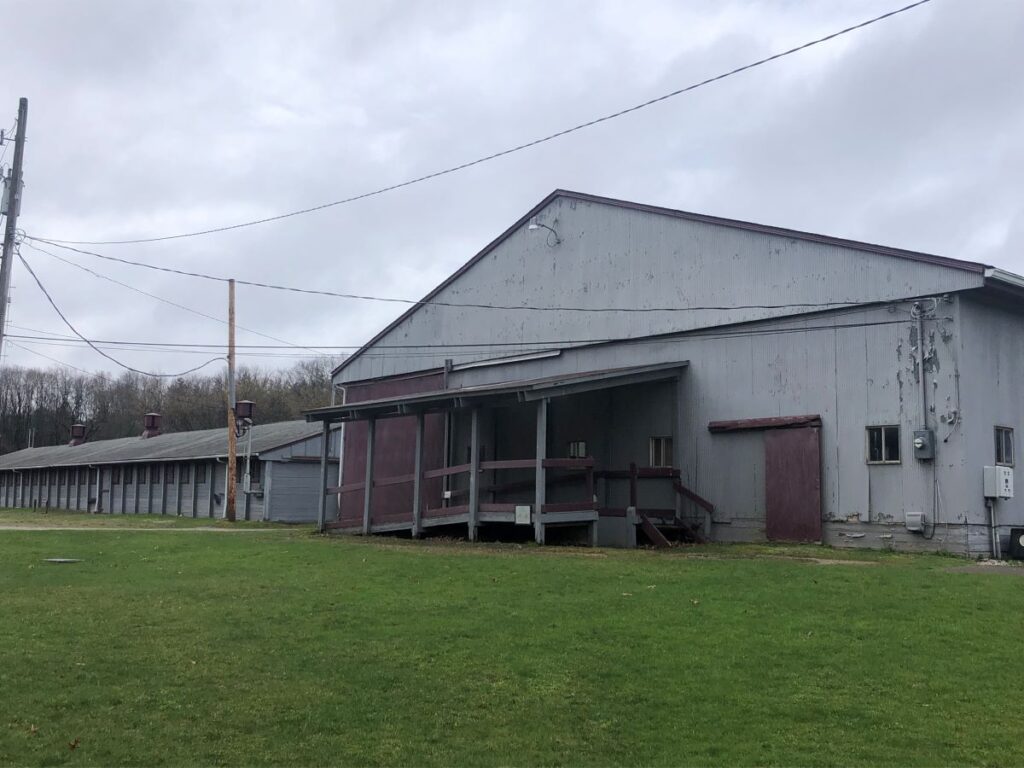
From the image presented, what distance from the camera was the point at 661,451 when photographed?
21562 millimetres

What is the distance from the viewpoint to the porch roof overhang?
61.8 feet

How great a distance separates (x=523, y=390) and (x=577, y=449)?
5.15 meters

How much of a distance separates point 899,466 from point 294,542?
39.9 ft

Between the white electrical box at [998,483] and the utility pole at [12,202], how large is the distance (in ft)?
63.6

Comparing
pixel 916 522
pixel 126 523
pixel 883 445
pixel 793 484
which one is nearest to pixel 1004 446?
pixel 883 445

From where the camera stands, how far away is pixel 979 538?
16734 mm

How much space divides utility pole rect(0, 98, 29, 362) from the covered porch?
775cm

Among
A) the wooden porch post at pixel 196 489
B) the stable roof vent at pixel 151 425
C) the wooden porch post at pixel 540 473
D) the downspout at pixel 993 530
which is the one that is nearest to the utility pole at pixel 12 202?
the wooden porch post at pixel 540 473

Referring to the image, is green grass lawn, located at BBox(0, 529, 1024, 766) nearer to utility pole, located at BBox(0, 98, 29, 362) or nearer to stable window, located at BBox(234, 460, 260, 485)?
utility pole, located at BBox(0, 98, 29, 362)

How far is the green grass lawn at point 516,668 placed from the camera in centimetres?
605

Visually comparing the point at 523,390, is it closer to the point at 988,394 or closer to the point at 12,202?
the point at 988,394

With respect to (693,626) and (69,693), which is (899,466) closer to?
(693,626)

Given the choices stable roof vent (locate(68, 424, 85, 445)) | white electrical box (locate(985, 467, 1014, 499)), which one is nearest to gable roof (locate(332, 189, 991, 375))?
white electrical box (locate(985, 467, 1014, 499))

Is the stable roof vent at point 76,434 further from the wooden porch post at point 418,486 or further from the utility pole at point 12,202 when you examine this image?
the wooden porch post at point 418,486
